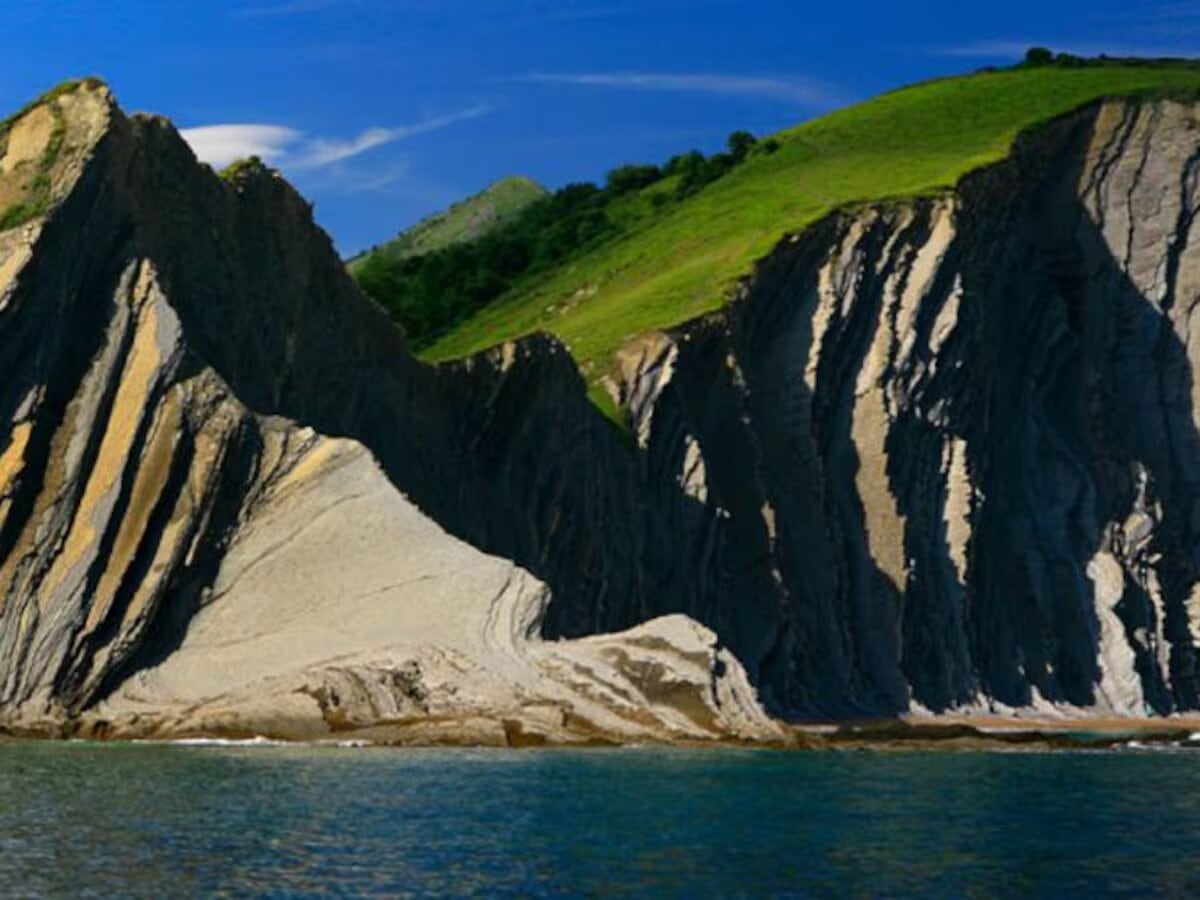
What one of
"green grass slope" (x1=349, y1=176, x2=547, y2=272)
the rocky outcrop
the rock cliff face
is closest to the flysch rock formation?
the rock cliff face

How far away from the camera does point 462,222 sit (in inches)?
7530

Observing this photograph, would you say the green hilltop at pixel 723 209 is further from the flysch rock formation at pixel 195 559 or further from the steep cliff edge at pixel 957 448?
the flysch rock formation at pixel 195 559

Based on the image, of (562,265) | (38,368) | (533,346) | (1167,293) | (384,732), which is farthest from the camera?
(562,265)

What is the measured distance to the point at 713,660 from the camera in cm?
5625

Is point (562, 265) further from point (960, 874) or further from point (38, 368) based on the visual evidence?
point (960, 874)

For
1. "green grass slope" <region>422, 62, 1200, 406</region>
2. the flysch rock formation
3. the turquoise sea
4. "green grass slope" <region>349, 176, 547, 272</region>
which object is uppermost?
"green grass slope" <region>349, 176, 547, 272</region>

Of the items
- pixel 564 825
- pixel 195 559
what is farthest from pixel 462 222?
pixel 564 825

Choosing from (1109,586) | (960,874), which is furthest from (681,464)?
(960,874)

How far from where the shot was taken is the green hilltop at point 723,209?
9831 centimetres

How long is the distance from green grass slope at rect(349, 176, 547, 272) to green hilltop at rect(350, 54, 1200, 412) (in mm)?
36186

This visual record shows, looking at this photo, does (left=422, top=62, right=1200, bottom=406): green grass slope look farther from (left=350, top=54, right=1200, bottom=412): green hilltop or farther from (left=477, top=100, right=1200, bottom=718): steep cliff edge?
(left=477, top=100, right=1200, bottom=718): steep cliff edge

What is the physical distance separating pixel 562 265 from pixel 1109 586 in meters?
38.1

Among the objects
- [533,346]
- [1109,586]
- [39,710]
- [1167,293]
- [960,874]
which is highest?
[1167,293]

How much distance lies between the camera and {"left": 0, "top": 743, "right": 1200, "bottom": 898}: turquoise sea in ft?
90.4
